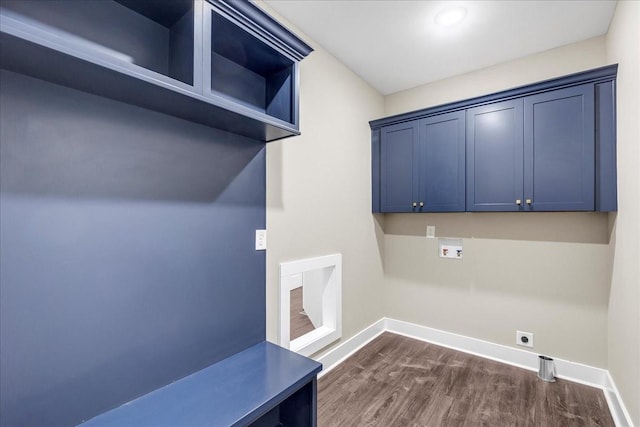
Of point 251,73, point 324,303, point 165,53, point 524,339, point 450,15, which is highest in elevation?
A: point 450,15

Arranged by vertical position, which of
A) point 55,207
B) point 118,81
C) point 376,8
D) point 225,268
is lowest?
point 225,268

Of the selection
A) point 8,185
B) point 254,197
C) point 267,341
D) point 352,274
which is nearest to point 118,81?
point 8,185

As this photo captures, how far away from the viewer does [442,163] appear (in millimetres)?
2695

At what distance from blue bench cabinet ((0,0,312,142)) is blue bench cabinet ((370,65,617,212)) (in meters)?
1.64

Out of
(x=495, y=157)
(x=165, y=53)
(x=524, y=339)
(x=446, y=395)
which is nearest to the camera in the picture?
(x=165, y=53)

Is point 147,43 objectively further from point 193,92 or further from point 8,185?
point 8,185

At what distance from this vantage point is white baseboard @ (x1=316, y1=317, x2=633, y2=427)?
2.05 meters

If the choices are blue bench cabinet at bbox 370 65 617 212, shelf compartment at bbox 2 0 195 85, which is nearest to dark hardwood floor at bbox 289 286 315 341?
blue bench cabinet at bbox 370 65 617 212

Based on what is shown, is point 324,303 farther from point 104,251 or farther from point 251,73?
point 251,73

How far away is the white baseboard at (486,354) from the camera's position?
2.05 m

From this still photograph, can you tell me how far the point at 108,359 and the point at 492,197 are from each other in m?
2.78

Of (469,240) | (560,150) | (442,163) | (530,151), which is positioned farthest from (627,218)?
(442,163)

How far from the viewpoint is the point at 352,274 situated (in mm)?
2852

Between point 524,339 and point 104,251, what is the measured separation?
3190 mm
